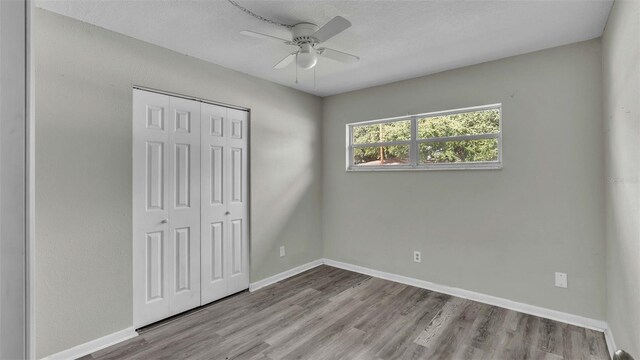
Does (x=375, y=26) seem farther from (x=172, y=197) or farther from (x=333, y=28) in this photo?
(x=172, y=197)

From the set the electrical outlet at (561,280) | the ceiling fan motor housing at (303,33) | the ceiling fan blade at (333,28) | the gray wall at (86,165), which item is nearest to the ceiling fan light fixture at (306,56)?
the ceiling fan motor housing at (303,33)

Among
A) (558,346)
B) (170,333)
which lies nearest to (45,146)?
(170,333)

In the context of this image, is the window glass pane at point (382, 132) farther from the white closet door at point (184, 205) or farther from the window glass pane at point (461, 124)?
the white closet door at point (184, 205)

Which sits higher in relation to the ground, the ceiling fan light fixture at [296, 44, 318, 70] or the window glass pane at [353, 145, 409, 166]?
the ceiling fan light fixture at [296, 44, 318, 70]

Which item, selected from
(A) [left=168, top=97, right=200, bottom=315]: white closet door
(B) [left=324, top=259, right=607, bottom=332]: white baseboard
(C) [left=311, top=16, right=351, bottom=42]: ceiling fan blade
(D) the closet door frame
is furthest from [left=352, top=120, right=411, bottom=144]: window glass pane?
(A) [left=168, top=97, right=200, bottom=315]: white closet door

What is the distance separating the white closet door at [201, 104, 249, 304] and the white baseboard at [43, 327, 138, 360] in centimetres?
70

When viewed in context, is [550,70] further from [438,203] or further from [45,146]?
[45,146]

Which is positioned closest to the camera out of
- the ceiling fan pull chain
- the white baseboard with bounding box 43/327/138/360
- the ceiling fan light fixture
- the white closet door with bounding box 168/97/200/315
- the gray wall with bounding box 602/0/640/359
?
the gray wall with bounding box 602/0/640/359

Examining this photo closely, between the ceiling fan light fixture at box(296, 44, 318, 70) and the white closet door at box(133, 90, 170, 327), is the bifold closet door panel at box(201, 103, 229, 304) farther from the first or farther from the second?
the ceiling fan light fixture at box(296, 44, 318, 70)

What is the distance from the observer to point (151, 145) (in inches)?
102

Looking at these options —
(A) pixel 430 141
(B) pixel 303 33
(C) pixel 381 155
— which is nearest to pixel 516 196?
(A) pixel 430 141

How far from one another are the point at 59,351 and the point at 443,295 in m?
3.36

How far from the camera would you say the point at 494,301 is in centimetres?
295

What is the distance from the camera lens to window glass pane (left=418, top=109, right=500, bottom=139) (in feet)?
9.98
